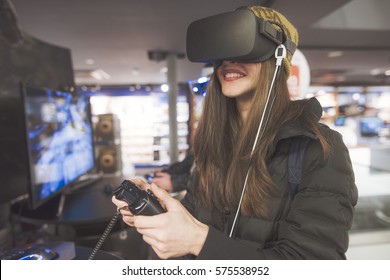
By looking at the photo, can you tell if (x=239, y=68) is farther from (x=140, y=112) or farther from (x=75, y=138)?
(x=140, y=112)

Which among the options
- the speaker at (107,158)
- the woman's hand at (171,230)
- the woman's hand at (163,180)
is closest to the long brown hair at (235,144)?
the woman's hand at (171,230)

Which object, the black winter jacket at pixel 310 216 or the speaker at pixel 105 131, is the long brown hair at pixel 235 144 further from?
the speaker at pixel 105 131

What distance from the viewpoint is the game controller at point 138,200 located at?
41cm

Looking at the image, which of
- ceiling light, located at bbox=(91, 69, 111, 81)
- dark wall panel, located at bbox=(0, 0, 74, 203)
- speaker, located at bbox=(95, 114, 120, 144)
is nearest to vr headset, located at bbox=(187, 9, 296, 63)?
dark wall panel, located at bbox=(0, 0, 74, 203)

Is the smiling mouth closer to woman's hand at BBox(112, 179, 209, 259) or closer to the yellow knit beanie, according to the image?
the yellow knit beanie

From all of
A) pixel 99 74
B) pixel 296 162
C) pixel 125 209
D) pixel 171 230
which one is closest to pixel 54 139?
pixel 125 209

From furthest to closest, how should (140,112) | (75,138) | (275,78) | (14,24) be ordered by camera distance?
1. (140,112)
2. (75,138)
3. (14,24)
4. (275,78)

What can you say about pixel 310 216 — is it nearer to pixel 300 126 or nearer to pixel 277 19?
pixel 300 126

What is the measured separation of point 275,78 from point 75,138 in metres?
1.12

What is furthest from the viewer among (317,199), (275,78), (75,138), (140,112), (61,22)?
(140,112)

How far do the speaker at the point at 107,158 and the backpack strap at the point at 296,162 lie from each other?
7.06ft
